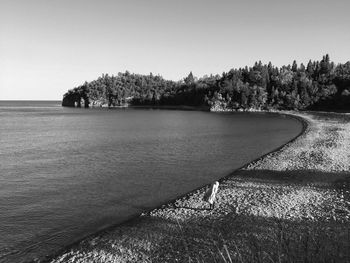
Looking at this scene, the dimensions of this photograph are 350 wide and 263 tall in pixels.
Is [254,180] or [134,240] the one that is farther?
[254,180]

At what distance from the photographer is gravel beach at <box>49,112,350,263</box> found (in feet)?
53.2

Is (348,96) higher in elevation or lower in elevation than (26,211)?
higher

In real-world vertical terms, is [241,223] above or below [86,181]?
above

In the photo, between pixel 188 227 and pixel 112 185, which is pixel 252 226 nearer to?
pixel 188 227

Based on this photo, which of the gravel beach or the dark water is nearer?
the gravel beach

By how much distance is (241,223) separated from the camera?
65.4 feet

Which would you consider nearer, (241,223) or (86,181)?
(241,223)

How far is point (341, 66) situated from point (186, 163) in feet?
621

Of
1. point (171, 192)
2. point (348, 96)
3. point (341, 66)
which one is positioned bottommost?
point (171, 192)

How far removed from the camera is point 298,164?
1446 inches

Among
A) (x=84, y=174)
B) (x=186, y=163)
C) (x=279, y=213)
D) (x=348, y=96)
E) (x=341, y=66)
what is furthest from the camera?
(x=341, y=66)

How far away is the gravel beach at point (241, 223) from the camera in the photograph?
1620 centimetres

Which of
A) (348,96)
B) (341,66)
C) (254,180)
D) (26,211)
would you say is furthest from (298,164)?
(341,66)

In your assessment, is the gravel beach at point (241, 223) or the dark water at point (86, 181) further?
the dark water at point (86, 181)
